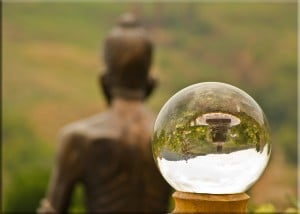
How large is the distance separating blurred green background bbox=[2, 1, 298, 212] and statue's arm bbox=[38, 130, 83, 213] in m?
21.1

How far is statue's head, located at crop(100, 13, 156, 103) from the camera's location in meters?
8.47

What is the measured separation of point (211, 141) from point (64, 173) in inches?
203

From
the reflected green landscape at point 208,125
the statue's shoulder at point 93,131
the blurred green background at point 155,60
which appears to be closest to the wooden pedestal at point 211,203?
the reflected green landscape at point 208,125

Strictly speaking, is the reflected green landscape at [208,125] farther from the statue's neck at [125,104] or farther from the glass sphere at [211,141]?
the statue's neck at [125,104]

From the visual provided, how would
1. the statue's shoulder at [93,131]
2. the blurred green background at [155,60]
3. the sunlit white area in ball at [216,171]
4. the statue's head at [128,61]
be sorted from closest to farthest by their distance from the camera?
the sunlit white area in ball at [216,171] < the statue's shoulder at [93,131] < the statue's head at [128,61] < the blurred green background at [155,60]

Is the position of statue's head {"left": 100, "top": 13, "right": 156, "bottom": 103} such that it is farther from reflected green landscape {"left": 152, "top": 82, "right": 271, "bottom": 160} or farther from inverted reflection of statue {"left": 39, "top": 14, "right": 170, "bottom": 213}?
reflected green landscape {"left": 152, "top": 82, "right": 271, "bottom": 160}

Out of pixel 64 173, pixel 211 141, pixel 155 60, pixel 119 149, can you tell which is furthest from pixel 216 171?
pixel 155 60

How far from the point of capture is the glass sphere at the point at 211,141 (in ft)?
10.8

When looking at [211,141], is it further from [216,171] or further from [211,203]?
[211,203]

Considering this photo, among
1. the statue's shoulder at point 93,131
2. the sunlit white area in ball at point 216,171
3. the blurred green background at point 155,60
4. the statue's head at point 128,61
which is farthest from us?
the blurred green background at point 155,60

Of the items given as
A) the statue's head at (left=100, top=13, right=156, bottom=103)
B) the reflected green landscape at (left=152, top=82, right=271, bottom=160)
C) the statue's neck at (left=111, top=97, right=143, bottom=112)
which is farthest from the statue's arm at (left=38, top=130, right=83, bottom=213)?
the reflected green landscape at (left=152, top=82, right=271, bottom=160)

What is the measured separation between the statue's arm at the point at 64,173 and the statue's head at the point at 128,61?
0.57 meters

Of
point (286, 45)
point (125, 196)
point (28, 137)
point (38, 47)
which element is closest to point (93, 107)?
point (28, 137)

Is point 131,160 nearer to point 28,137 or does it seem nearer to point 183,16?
point 28,137
